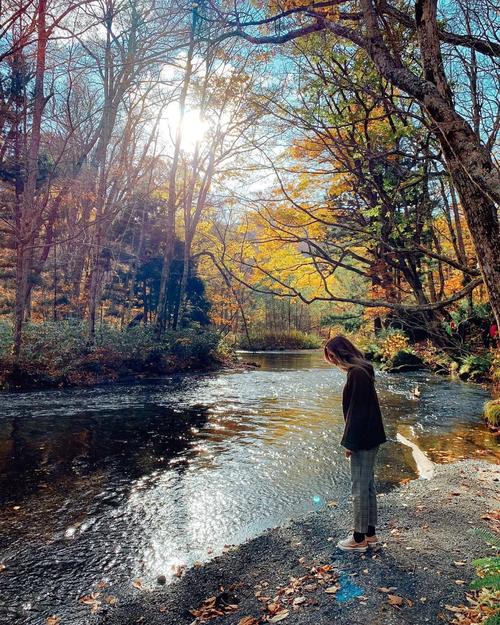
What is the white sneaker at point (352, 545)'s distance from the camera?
156 inches

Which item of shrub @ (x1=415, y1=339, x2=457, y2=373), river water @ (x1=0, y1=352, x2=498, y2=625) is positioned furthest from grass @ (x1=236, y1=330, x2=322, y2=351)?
river water @ (x1=0, y1=352, x2=498, y2=625)

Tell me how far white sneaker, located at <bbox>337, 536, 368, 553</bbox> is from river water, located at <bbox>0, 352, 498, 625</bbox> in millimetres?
1205

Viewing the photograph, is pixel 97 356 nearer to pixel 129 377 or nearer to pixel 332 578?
pixel 129 377

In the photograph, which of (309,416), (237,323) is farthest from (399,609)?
(237,323)

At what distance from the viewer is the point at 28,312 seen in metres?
22.1

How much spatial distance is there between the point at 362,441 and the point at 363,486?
46cm

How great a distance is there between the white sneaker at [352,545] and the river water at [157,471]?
1.20 metres

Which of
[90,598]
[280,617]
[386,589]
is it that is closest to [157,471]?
[90,598]

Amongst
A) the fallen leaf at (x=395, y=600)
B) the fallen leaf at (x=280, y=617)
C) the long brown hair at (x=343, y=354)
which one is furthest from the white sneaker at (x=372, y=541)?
the long brown hair at (x=343, y=354)

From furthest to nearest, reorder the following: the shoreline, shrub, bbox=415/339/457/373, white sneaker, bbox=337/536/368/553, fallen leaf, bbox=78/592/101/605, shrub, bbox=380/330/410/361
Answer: shrub, bbox=380/330/410/361
shrub, bbox=415/339/457/373
the shoreline
white sneaker, bbox=337/536/368/553
fallen leaf, bbox=78/592/101/605

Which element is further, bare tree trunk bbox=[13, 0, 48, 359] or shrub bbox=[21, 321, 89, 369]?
shrub bbox=[21, 321, 89, 369]

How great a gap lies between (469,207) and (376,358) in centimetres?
2294

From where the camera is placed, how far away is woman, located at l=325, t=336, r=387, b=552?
3.98 meters

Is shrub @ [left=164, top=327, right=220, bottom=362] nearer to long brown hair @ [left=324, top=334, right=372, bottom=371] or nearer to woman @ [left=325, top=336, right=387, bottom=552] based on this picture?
long brown hair @ [left=324, top=334, right=372, bottom=371]
